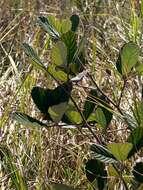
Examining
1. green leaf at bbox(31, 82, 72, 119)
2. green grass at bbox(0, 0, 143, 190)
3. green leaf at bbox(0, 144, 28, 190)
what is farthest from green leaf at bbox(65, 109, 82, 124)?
green leaf at bbox(0, 144, 28, 190)

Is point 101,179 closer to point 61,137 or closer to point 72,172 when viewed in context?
point 72,172

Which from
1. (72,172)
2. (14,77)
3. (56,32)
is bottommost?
(72,172)

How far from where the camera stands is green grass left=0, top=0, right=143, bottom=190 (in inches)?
55.9

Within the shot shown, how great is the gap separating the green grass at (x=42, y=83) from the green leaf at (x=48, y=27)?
234 millimetres

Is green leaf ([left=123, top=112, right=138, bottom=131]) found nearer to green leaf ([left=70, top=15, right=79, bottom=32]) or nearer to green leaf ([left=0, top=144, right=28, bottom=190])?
green leaf ([left=70, top=15, right=79, bottom=32])

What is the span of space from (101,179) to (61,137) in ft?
2.71

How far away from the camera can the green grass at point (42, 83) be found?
1.42 meters

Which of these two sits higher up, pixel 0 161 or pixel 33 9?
pixel 33 9

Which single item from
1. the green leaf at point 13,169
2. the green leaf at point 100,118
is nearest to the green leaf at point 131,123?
the green leaf at point 100,118

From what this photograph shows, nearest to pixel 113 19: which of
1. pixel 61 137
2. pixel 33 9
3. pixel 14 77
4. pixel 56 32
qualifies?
pixel 33 9

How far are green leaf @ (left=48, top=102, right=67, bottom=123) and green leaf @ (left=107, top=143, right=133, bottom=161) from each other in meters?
0.08

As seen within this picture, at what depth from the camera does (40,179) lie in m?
1.34

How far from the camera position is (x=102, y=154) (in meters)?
0.68

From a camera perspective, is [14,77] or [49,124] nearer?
[49,124]
